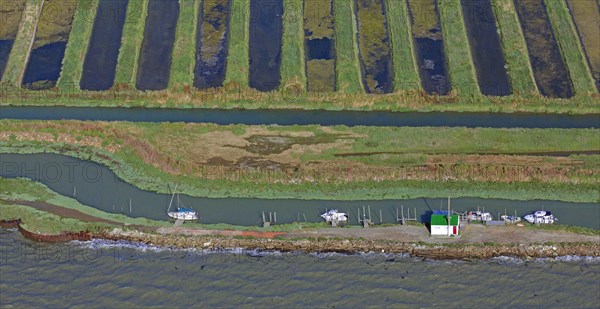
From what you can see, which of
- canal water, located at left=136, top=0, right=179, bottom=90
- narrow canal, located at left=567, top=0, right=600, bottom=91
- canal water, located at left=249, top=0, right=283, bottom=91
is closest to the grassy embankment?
canal water, located at left=136, top=0, right=179, bottom=90

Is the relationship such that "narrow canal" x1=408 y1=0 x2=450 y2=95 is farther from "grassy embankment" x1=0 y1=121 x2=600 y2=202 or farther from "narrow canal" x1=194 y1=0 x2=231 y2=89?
"narrow canal" x1=194 y1=0 x2=231 y2=89

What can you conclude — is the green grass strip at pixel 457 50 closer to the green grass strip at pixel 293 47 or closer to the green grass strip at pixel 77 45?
the green grass strip at pixel 293 47

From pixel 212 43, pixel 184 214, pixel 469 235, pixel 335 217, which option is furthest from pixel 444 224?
pixel 212 43

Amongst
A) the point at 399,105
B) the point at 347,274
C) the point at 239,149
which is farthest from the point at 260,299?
the point at 399,105

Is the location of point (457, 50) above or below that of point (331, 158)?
above

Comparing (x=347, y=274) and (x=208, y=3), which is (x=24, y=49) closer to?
(x=208, y=3)

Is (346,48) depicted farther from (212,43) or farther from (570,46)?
(570,46)

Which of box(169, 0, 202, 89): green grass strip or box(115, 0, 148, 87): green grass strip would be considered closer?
box(169, 0, 202, 89): green grass strip
